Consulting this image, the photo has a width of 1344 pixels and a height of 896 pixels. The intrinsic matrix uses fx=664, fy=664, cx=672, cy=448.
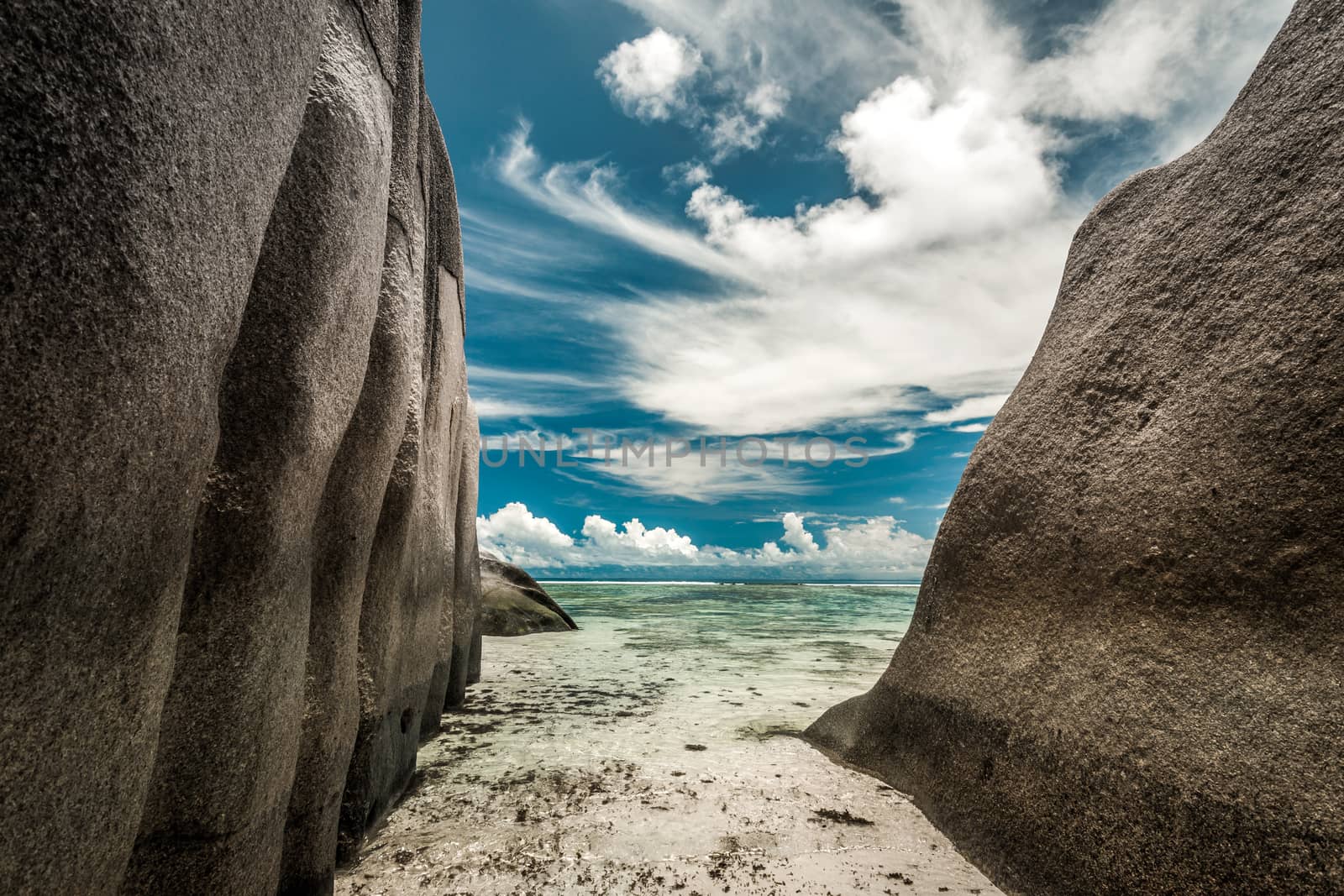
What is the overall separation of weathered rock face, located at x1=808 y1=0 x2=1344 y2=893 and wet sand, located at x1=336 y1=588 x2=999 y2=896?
0.34 metres

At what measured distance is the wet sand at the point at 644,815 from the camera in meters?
2.32

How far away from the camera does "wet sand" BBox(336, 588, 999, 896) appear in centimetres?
232

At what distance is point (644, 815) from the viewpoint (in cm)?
288

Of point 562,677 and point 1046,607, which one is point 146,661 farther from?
point 562,677

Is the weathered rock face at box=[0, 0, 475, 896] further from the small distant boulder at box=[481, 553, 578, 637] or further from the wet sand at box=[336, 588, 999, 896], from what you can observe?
the small distant boulder at box=[481, 553, 578, 637]

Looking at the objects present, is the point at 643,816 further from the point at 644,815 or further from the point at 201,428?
the point at 201,428

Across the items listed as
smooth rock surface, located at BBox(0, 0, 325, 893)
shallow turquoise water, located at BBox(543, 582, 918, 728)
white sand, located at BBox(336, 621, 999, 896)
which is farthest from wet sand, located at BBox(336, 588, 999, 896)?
smooth rock surface, located at BBox(0, 0, 325, 893)

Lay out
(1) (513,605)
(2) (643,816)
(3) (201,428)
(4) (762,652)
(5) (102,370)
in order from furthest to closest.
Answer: (1) (513,605), (4) (762,652), (2) (643,816), (3) (201,428), (5) (102,370)

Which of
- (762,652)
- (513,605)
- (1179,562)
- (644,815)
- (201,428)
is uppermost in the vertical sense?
(201,428)

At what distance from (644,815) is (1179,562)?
7.42 feet

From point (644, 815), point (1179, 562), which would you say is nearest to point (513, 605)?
point (644, 815)

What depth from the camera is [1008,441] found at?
309 cm

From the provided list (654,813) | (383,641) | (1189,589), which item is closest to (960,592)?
(1189,589)

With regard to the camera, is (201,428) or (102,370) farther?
(201,428)
